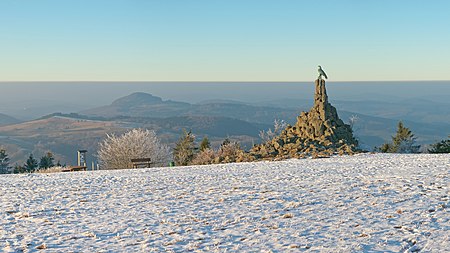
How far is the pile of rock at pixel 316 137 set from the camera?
1373 inches

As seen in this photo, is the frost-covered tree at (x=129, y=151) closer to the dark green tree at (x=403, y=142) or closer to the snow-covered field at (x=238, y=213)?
the dark green tree at (x=403, y=142)

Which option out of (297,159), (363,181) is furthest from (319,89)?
(363,181)

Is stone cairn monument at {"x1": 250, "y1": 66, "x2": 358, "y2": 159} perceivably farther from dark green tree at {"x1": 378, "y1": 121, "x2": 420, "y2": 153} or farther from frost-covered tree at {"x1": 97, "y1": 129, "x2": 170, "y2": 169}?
dark green tree at {"x1": 378, "y1": 121, "x2": 420, "y2": 153}

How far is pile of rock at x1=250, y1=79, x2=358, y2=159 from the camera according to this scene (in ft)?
114

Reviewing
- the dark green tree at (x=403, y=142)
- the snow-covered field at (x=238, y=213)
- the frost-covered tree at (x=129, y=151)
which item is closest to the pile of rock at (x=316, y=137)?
the snow-covered field at (x=238, y=213)

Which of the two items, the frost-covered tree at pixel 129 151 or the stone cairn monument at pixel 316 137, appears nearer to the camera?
the stone cairn monument at pixel 316 137

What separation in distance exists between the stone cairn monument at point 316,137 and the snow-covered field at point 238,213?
40.1 feet

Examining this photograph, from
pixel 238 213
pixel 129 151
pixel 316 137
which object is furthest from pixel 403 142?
pixel 238 213

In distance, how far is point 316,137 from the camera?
37312 millimetres

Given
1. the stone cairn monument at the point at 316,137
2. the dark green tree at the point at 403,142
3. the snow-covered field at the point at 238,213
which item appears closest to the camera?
the snow-covered field at the point at 238,213

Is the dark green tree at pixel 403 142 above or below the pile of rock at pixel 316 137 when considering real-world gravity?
below

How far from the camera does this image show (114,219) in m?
14.2

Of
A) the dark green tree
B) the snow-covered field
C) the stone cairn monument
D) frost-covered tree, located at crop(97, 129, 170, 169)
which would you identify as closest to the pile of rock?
the stone cairn monument

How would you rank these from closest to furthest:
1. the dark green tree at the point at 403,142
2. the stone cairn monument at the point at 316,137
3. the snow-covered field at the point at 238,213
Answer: the snow-covered field at the point at 238,213, the stone cairn monument at the point at 316,137, the dark green tree at the point at 403,142
